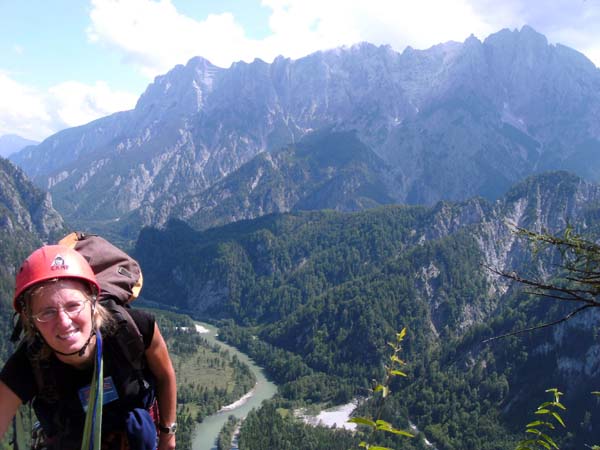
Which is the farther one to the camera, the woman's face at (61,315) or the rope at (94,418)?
the woman's face at (61,315)

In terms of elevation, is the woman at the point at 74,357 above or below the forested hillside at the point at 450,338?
above

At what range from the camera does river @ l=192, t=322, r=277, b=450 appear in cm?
8994

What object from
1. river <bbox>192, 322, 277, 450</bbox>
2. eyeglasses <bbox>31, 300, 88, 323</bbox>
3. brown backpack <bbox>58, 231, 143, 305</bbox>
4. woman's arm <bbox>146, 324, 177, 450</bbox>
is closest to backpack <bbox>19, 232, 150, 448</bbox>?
brown backpack <bbox>58, 231, 143, 305</bbox>

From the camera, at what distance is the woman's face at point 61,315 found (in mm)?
3885

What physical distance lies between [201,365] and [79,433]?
138 meters

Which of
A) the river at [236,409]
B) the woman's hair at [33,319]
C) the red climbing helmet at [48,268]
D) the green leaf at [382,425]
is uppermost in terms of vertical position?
the red climbing helmet at [48,268]

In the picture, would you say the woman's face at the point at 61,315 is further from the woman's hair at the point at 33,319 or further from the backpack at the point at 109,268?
Answer: the backpack at the point at 109,268

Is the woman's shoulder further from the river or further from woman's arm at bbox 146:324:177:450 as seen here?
the river

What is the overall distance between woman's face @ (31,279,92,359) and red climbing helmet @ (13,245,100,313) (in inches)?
3.9

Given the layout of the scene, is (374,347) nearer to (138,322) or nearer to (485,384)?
(485,384)

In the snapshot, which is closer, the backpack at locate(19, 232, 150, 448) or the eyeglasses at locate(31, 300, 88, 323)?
the eyeglasses at locate(31, 300, 88, 323)

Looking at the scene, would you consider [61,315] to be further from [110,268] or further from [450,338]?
[450,338]

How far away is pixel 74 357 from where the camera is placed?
13.3 ft

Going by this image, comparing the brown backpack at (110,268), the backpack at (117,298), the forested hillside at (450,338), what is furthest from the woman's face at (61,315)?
the forested hillside at (450,338)
